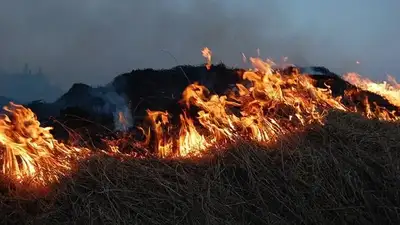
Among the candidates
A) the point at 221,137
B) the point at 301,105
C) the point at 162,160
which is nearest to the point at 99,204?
the point at 162,160

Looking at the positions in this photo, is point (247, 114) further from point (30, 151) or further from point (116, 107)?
point (30, 151)

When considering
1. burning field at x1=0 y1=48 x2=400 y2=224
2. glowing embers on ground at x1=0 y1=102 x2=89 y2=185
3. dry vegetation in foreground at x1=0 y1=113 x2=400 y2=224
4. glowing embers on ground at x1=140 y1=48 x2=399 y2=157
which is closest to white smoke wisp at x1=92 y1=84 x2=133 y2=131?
burning field at x1=0 y1=48 x2=400 y2=224

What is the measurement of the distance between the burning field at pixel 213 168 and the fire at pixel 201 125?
17 mm

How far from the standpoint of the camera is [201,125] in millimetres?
6957

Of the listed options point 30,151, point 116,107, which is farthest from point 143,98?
point 30,151

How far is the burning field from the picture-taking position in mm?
4977

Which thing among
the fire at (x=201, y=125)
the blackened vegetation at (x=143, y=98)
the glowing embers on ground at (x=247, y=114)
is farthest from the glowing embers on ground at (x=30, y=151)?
the glowing embers on ground at (x=247, y=114)

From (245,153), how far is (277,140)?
2.11 ft

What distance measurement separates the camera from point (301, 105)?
7.64 m

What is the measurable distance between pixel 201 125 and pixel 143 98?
1.89m

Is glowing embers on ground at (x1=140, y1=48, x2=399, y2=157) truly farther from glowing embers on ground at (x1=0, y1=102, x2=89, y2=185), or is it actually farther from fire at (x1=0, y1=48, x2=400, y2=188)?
glowing embers on ground at (x1=0, y1=102, x2=89, y2=185)

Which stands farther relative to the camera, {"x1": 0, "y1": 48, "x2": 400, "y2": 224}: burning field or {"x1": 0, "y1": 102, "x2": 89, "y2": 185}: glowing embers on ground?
{"x1": 0, "y1": 102, "x2": 89, "y2": 185}: glowing embers on ground

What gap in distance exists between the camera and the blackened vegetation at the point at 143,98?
7230 millimetres

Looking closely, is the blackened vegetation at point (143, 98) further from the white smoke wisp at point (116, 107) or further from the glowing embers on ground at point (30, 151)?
the glowing embers on ground at point (30, 151)
